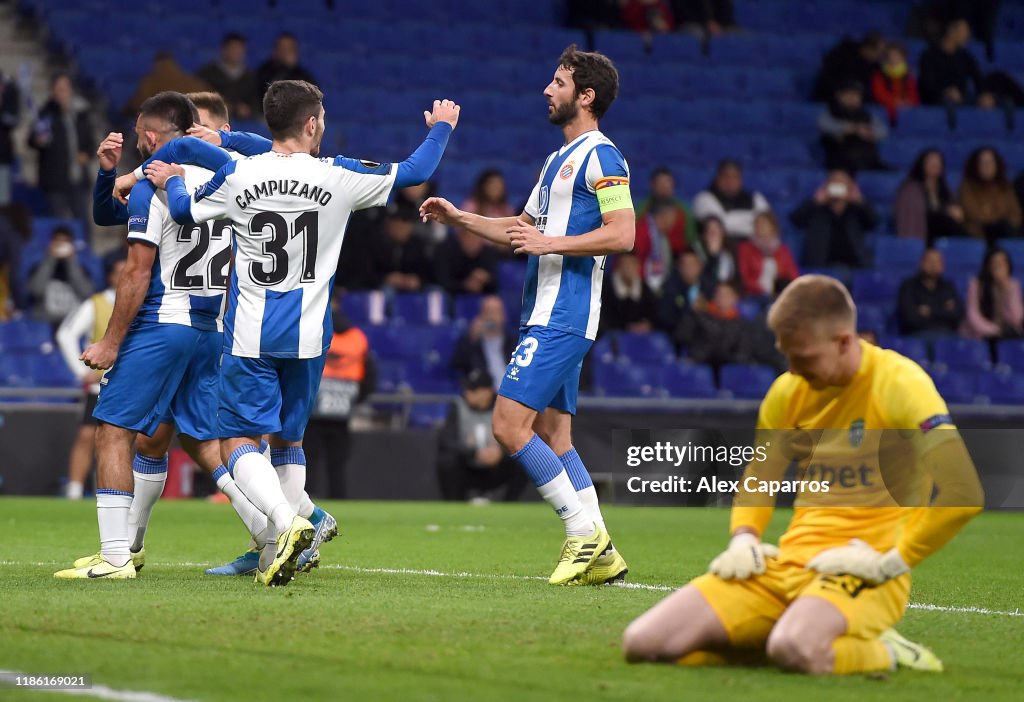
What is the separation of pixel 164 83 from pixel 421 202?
2992 mm

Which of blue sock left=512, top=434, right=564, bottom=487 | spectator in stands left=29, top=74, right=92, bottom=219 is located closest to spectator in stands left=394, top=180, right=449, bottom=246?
spectator in stands left=29, top=74, right=92, bottom=219

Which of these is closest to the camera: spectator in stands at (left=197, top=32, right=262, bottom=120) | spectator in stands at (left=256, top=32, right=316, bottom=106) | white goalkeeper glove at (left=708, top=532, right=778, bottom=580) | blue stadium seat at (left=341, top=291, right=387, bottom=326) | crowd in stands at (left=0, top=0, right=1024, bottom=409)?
white goalkeeper glove at (left=708, top=532, right=778, bottom=580)

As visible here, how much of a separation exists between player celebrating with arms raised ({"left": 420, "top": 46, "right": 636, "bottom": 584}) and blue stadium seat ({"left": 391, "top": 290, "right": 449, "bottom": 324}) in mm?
8980

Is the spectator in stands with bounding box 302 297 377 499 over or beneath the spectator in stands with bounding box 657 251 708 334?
beneath

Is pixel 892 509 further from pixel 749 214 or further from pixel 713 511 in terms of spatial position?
pixel 749 214

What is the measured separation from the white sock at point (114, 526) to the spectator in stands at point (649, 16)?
597 inches

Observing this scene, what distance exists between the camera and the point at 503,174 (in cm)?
1848

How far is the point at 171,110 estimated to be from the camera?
7.41 meters

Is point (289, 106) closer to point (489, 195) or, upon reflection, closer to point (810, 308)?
point (810, 308)

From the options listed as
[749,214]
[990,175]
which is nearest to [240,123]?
[749,214]

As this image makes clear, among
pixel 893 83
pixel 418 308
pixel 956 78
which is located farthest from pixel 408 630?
pixel 956 78

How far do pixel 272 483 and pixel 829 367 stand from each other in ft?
9.60

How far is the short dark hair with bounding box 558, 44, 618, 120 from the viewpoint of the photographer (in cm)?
754

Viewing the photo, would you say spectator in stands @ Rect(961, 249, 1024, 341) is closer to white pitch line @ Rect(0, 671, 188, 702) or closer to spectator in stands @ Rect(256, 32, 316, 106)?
spectator in stands @ Rect(256, 32, 316, 106)
